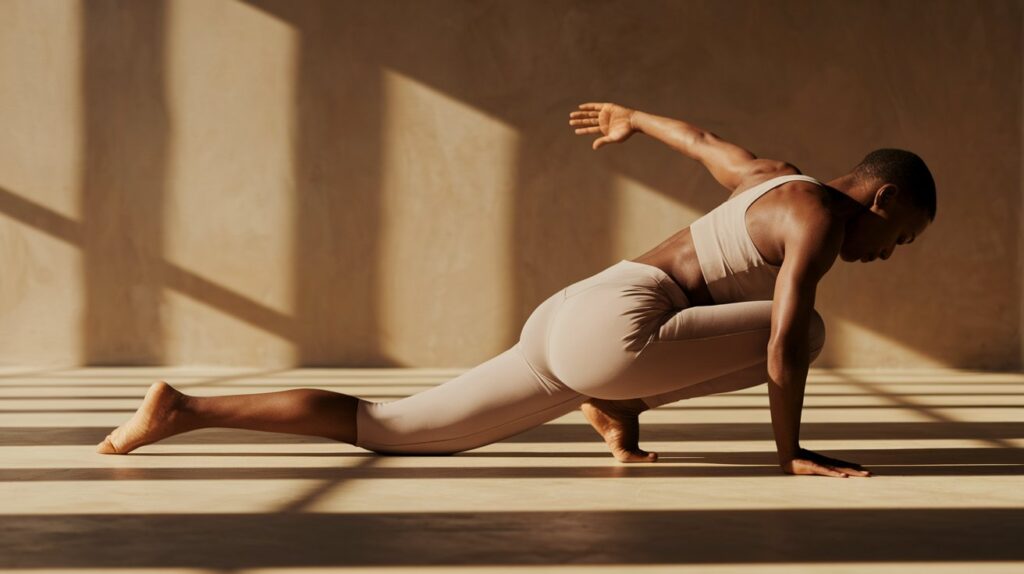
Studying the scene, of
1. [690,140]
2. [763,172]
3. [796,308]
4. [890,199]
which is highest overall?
[690,140]

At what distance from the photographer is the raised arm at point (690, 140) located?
2.97 metres

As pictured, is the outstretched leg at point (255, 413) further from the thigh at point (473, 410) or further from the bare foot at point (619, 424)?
the bare foot at point (619, 424)

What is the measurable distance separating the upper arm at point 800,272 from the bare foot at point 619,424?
1.49ft

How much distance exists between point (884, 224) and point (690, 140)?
620mm

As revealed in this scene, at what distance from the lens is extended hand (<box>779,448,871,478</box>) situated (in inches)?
103

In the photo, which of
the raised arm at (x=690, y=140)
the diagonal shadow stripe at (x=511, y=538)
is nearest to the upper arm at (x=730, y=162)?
the raised arm at (x=690, y=140)

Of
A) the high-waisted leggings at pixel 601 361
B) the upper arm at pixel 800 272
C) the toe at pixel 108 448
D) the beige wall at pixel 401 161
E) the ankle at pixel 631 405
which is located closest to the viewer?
the upper arm at pixel 800 272

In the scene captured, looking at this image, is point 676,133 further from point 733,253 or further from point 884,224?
point 884,224

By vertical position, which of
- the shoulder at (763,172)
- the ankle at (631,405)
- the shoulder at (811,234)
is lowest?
the ankle at (631,405)

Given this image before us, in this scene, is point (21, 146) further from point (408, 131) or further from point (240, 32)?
point (408, 131)

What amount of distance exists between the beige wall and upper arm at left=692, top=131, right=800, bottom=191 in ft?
12.1

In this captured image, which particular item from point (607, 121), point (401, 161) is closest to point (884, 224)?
point (607, 121)

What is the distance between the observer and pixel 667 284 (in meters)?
2.73

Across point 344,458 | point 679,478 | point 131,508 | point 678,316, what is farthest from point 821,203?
point 131,508
